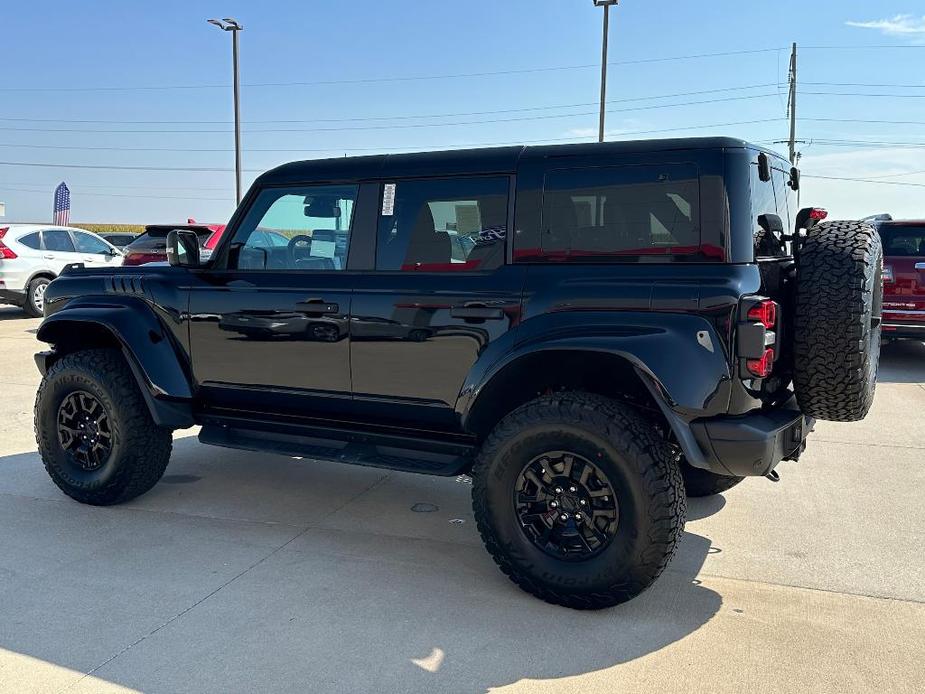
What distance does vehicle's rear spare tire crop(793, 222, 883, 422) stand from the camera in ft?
10.6

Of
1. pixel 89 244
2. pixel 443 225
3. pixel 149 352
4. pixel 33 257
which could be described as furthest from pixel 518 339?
pixel 89 244

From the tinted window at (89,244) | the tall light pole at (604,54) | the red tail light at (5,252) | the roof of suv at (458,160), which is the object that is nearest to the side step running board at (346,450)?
the roof of suv at (458,160)

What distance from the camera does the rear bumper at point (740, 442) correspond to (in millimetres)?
3125

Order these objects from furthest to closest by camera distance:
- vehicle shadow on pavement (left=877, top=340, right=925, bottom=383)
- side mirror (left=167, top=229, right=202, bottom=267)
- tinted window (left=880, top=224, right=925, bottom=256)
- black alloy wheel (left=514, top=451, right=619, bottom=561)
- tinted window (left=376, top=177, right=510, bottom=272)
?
1. tinted window (left=880, top=224, right=925, bottom=256)
2. vehicle shadow on pavement (left=877, top=340, right=925, bottom=383)
3. side mirror (left=167, top=229, right=202, bottom=267)
4. tinted window (left=376, top=177, right=510, bottom=272)
5. black alloy wheel (left=514, top=451, right=619, bottom=561)

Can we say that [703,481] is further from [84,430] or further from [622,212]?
[84,430]

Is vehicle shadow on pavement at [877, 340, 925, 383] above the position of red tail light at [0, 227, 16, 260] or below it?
below

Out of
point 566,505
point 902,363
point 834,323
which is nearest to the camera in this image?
point 834,323

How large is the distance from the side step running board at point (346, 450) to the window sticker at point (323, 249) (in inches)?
37.2

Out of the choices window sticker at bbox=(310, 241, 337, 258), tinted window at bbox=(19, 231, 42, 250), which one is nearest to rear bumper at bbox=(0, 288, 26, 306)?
tinted window at bbox=(19, 231, 42, 250)

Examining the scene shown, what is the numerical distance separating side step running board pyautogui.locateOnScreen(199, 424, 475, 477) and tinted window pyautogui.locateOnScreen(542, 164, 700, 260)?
3.59 ft

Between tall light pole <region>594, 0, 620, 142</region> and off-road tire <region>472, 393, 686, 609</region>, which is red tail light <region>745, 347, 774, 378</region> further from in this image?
tall light pole <region>594, 0, 620, 142</region>

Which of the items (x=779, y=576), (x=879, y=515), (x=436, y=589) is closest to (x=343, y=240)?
(x=436, y=589)

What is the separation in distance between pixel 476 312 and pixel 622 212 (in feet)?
2.51

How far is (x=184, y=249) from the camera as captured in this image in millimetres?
4434
